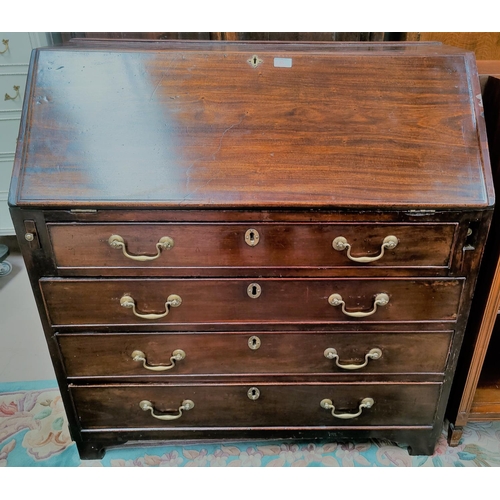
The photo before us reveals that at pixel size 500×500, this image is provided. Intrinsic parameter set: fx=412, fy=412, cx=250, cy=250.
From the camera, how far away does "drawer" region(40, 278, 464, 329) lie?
1124 millimetres

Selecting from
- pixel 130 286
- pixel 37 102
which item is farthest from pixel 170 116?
pixel 130 286

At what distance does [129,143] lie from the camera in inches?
42.6

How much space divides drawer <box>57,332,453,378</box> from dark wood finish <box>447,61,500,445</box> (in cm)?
16

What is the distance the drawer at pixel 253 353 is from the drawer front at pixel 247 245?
0.23 metres

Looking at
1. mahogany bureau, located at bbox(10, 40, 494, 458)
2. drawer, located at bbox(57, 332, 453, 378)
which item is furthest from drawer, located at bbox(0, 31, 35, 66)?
drawer, located at bbox(57, 332, 453, 378)

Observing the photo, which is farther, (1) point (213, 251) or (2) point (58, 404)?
(2) point (58, 404)

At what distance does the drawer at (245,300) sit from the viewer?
3.69 feet

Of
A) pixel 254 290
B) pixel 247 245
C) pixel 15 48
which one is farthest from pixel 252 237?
pixel 15 48

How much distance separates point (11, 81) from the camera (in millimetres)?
2156

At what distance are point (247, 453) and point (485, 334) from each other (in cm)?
87

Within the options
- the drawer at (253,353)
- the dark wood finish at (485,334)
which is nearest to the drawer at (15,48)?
the drawer at (253,353)

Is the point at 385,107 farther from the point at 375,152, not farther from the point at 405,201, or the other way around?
the point at 405,201

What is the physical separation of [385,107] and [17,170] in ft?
3.20
